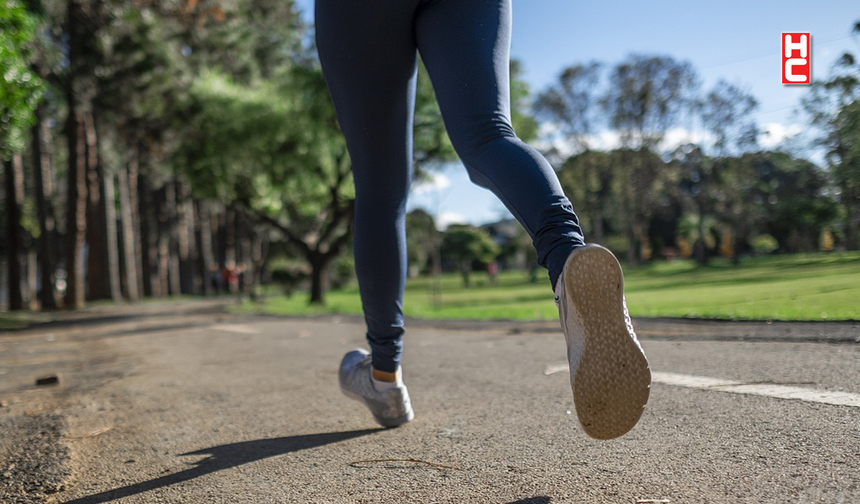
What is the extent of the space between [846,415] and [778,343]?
180cm

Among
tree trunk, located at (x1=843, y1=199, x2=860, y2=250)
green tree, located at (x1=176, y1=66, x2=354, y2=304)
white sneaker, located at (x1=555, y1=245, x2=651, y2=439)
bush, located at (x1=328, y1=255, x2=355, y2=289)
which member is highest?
green tree, located at (x1=176, y1=66, x2=354, y2=304)

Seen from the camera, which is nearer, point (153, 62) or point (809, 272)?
point (809, 272)

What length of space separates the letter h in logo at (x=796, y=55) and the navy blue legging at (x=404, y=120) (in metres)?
1.68

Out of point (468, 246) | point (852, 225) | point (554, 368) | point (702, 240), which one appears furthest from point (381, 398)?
point (468, 246)

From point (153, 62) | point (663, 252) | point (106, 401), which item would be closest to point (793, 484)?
point (106, 401)

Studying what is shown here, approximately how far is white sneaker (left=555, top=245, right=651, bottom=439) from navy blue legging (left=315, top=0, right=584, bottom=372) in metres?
0.07

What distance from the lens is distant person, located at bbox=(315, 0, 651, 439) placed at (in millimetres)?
1192

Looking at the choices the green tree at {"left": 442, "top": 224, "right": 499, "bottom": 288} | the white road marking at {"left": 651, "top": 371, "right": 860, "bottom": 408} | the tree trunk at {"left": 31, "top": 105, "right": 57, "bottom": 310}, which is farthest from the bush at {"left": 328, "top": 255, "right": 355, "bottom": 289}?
the white road marking at {"left": 651, "top": 371, "right": 860, "bottom": 408}

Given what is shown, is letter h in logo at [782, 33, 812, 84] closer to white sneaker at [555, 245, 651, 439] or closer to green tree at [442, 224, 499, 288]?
white sneaker at [555, 245, 651, 439]

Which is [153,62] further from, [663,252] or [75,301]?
Answer: [663,252]

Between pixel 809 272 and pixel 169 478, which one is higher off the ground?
pixel 809 272

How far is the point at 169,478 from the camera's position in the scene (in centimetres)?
149

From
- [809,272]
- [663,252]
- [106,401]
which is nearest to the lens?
[106,401]

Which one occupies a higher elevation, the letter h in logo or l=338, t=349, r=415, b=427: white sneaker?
the letter h in logo
